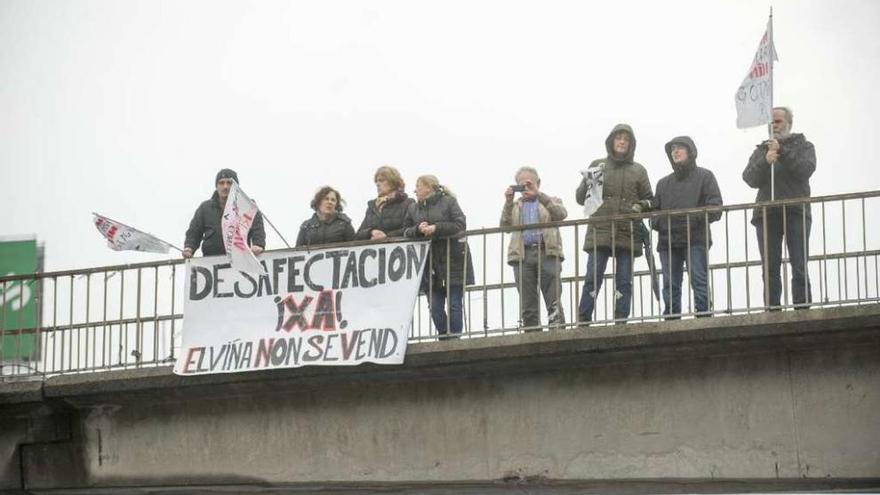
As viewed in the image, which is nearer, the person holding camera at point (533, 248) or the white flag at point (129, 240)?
the person holding camera at point (533, 248)

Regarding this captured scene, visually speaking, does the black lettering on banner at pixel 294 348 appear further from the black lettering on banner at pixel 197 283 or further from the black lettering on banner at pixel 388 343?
the black lettering on banner at pixel 197 283

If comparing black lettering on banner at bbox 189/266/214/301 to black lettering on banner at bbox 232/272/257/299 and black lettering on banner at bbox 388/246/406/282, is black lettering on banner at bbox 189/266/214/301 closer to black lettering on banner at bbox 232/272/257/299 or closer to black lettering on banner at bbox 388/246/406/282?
black lettering on banner at bbox 232/272/257/299

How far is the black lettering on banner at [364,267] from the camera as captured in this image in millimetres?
22047

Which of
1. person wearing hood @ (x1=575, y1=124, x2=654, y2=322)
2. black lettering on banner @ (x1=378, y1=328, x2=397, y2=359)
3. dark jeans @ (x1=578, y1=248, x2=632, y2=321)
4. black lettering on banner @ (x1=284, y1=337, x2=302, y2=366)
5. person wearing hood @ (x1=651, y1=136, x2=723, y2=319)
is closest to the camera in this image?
person wearing hood @ (x1=651, y1=136, x2=723, y2=319)

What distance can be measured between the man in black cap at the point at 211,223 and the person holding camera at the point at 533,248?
279 centimetres

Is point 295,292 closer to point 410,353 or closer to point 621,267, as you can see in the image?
point 410,353

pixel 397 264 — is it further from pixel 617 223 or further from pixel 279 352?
pixel 617 223

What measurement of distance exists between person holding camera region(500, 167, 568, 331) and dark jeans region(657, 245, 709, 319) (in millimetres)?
965

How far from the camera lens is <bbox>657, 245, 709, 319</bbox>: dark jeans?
2085 centimetres

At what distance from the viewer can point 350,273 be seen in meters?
22.1

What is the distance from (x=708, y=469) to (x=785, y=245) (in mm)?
2172

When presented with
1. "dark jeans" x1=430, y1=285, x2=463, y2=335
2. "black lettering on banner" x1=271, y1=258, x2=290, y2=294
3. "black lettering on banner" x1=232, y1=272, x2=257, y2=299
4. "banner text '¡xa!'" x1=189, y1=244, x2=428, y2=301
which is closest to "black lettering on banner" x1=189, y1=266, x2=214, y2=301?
"banner text '¡xa!'" x1=189, y1=244, x2=428, y2=301

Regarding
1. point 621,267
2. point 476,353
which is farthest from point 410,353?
point 621,267

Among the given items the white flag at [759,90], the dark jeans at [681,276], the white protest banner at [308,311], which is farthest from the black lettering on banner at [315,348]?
the white flag at [759,90]
